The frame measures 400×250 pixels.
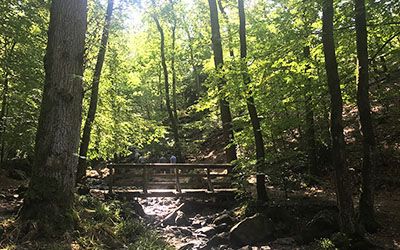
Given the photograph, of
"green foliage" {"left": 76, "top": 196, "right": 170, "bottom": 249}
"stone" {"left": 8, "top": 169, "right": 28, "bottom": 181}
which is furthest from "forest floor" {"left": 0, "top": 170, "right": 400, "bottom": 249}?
"stone" {"left": 8, "top": 169, "right": 28, "bottom": 181}

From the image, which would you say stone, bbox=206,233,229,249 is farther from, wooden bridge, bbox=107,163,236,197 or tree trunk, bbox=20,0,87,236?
tree trunk, bbox=20,0,87,236

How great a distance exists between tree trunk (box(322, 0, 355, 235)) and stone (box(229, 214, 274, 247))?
221 cm

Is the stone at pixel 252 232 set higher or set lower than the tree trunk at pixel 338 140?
lower

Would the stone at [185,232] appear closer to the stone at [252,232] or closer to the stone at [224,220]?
the stone at [224,220]

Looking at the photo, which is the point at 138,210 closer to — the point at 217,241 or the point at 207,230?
the point at 207,230

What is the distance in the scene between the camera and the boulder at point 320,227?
27.1ft

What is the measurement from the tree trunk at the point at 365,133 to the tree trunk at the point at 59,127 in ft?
19.7

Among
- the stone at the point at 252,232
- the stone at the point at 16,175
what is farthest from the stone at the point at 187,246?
the stone at the point at 16,175

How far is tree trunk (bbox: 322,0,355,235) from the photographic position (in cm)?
716

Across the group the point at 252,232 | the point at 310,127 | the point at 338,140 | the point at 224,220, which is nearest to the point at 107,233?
the point at 252,232

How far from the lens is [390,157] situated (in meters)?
12.2

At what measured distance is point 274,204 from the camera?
10125 millimetres

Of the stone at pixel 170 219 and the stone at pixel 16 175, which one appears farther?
the stone at pixel 16 175

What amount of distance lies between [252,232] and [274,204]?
5.24 feet
